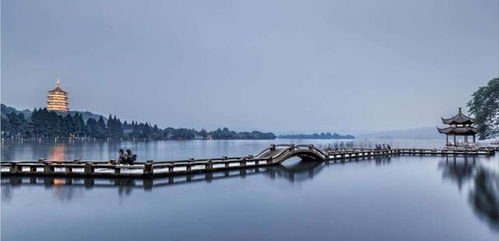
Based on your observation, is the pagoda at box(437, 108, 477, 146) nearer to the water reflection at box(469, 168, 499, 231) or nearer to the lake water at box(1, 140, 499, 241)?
the water reflection at box(469, 168, 499, 231)

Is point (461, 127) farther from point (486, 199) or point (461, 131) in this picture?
point (486, 199)

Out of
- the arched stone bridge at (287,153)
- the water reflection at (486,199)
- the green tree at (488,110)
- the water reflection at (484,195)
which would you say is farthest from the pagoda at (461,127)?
the water reflection at (486,199)

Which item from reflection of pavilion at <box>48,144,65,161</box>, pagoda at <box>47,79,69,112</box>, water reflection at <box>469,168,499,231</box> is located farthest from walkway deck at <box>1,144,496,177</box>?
pagoda at <box>47,79,69,112</box>

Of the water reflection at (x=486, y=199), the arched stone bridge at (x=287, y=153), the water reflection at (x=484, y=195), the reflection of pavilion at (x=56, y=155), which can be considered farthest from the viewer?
the reflection of pavilion at (x=56, y=155)

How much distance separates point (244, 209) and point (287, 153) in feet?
60.8

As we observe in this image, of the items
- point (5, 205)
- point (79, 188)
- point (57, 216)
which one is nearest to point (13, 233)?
point (57, 216)

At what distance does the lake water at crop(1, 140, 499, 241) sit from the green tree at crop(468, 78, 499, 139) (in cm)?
4052

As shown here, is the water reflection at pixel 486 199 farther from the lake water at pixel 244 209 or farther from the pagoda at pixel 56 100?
the pagoda at pixel 56 100

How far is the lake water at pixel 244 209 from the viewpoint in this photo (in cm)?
888

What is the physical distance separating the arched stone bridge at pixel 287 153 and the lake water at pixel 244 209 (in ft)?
34.5

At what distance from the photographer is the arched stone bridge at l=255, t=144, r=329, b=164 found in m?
29.2

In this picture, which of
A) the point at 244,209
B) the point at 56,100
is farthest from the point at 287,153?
the point at 56,100

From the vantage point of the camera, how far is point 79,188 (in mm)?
15234

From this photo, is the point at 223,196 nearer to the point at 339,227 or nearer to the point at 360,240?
the point at 339,227
